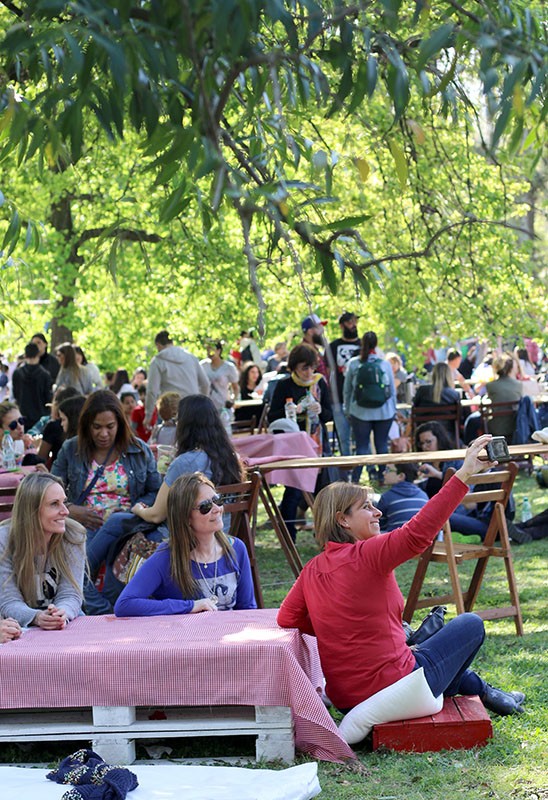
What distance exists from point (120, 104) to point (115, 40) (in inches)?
6.7

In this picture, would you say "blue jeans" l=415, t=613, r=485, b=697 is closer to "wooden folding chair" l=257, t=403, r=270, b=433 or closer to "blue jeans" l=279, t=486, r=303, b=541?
"blue jeans" l=279, t=486, r=303, b=541

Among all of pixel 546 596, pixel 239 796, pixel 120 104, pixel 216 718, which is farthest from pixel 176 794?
pixel 546 596

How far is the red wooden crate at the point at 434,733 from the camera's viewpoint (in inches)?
202

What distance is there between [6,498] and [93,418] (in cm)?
83

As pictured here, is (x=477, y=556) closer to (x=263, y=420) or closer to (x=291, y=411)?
(x=291, y=411)

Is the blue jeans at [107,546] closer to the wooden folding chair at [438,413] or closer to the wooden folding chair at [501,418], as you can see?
the wooden folding chair at [438,413]

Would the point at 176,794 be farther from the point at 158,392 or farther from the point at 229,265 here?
the point at 229,265

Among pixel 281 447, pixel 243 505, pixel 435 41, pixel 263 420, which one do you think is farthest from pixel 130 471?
pixel 435 41

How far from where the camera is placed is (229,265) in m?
14.7

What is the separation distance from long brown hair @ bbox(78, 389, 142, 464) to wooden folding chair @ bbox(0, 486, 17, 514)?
0.49m

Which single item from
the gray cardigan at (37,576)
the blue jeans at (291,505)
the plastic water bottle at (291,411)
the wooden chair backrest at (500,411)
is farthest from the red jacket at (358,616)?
the wooden chair backrest at (500,411)

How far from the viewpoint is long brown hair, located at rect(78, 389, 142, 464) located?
8.04 metres

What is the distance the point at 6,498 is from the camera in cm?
828

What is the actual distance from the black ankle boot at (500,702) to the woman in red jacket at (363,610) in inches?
9.6
